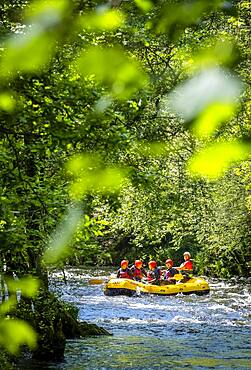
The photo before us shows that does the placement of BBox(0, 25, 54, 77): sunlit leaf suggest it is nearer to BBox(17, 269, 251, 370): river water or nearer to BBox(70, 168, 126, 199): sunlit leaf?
BBox(70, 168, 126, 199): sunlit leaf

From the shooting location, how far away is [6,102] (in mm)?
2510

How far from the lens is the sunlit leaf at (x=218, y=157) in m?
0.99

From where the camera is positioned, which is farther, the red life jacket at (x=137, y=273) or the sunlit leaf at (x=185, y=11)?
the red life jacket at (x=137, y=273)

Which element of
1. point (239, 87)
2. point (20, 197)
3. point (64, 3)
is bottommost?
point (239, 87)

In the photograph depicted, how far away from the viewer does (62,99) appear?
3.67m

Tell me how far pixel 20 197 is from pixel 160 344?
276 inches

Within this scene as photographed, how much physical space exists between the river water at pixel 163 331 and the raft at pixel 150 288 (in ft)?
0.78

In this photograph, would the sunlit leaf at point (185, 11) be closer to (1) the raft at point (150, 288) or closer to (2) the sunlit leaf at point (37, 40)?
(2) the sunlit leaf at point (37, 40)

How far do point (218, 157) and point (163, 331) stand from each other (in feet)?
39.9

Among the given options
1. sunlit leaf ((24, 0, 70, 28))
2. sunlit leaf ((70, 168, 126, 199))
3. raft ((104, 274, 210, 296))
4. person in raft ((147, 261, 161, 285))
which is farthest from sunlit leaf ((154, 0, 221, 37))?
person in raft ((147, 261, 161, 285))

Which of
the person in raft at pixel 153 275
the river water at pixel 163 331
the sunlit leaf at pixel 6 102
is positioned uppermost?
the person in raft at pixel 153 275

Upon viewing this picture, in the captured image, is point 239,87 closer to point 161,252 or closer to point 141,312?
point 141,312

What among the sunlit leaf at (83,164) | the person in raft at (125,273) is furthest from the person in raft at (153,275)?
the sunlit leaf at (83,164)

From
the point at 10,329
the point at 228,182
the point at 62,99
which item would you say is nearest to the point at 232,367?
the point at 62,99
